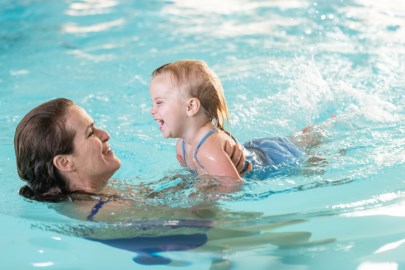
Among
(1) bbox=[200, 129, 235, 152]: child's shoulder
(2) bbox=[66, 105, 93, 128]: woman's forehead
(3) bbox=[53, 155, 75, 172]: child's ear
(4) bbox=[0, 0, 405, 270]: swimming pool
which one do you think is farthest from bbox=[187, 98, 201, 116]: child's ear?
(3) bbox=[53, 155, 75, 172]: child's ear

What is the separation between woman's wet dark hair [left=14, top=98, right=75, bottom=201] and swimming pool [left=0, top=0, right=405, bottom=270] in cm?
21

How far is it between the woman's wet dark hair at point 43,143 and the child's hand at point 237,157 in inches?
35.5

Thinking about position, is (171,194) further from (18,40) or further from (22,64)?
(18,40)

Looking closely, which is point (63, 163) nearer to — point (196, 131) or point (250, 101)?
point (196, 131)

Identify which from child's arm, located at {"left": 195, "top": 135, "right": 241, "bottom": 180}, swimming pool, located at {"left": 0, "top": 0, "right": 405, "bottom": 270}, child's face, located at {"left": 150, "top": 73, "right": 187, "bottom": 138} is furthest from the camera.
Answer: child's face, located at {"left": 150, "top": 73, "right": 187, "bottom": 138}

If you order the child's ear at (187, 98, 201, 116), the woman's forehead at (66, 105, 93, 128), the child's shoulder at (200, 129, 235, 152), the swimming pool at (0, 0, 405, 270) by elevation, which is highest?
the woman's forehead at (66, 105, 93, 128)

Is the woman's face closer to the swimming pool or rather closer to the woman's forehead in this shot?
the woman's forehead

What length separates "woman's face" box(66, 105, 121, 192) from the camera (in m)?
3.27

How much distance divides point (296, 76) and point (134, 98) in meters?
1.37

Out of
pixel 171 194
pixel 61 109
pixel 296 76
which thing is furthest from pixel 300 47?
pixel 61 109

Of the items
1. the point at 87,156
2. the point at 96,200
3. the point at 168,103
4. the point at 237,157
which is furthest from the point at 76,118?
the point at 237,157

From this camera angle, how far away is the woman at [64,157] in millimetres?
3166

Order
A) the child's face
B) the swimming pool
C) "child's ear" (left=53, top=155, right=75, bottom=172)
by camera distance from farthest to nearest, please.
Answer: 1. the child's face
2. "child's ear" (left=53, top=155, right=75, bottom=172)
3. the swimming pool

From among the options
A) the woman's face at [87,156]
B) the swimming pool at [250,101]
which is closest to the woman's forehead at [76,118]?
the woman's face at [87,156]
